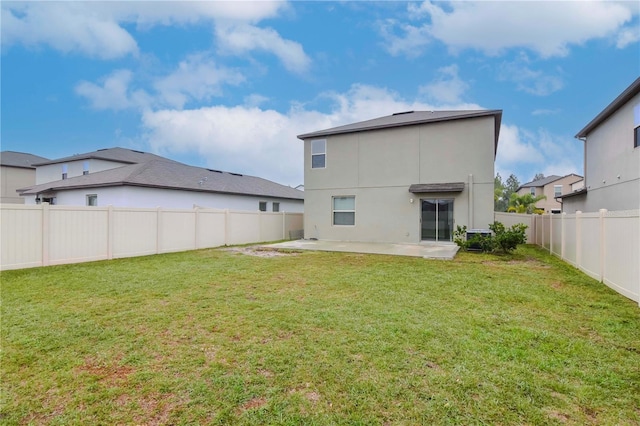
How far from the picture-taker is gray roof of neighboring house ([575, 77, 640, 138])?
1004cm

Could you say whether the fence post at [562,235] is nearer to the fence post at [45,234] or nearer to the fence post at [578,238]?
the fence post at [578,238]

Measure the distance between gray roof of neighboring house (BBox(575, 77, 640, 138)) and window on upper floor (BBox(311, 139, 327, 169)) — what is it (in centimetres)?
1126

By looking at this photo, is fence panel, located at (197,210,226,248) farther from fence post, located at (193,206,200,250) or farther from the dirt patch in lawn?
the dirt patch in lawn

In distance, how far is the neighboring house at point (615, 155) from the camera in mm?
10383

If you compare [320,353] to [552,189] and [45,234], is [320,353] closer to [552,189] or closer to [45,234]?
[45,234]

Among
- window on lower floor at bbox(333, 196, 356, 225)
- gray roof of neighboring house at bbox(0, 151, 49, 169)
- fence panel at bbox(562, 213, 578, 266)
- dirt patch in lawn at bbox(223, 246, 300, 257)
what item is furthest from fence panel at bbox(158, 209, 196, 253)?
gray roof of neighboring house at bbox(0, 151, 49, 169)

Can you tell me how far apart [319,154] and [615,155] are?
12050 millimetres

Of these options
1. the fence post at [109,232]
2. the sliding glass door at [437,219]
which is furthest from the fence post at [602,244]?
the fence post at [109,232]

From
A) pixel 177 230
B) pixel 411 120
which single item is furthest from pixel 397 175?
pixel 177 230

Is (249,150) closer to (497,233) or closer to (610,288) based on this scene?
(497,233)

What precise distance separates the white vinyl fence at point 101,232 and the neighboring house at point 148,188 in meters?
5.25

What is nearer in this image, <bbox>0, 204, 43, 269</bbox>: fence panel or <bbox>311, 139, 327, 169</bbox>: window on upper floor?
<bbox>0, 204, 43, 269</bbox>: fence panel

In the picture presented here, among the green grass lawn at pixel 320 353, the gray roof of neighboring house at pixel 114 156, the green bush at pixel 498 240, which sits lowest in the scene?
the green grass lawn at pixel 320 353

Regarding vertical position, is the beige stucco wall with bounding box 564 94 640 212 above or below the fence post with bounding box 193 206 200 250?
above
